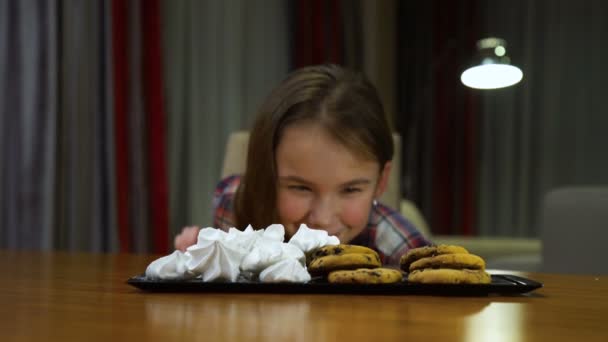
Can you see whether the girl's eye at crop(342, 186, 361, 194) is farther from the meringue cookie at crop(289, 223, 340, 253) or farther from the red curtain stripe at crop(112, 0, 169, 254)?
the red curtain stripe at crop(112, 0, 169, 254)

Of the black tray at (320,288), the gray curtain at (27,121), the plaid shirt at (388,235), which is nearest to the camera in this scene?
the black tray at (320,288)

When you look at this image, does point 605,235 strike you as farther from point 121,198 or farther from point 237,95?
Result: point 237,95

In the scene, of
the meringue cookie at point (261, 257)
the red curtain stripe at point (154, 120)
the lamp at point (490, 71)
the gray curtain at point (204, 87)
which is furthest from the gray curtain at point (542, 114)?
the meringue cookie at point (261, 257)

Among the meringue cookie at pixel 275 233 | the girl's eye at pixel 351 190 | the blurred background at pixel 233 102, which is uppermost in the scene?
the blurred background at pixel 233 102

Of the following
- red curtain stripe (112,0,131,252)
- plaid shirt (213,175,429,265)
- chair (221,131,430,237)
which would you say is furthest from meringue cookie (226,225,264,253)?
red curtain stripe (112,0,131,252)

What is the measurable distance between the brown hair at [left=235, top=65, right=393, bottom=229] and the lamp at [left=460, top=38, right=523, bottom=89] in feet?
0.75

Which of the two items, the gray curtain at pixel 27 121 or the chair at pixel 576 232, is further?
the gray curtain at pixel 27 121

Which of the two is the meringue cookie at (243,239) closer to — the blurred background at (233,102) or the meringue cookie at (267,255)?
the meringue cookie at (267,255)

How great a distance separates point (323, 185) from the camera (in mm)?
1400

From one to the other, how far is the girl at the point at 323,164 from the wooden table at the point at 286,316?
2.27 feet

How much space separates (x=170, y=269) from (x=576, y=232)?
1.91m

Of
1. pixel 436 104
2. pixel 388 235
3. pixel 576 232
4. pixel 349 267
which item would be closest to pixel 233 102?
pixel 576 232

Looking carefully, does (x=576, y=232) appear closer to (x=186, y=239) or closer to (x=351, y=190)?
(x=351, y=190)

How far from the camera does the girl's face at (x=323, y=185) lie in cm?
140
